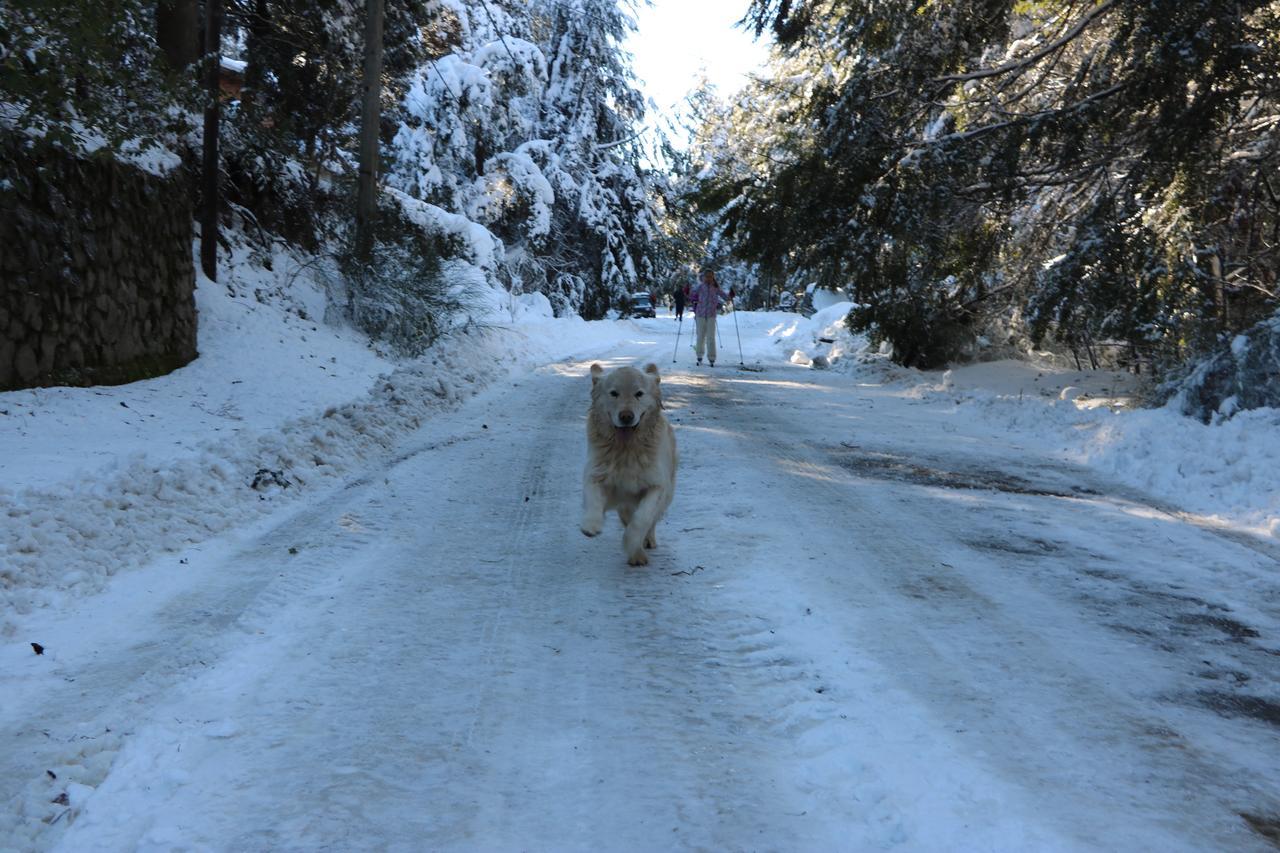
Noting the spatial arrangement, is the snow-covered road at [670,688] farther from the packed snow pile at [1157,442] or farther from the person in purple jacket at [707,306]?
→ the person in purple jacket at [707,306]

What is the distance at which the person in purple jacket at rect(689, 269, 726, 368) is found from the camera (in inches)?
919

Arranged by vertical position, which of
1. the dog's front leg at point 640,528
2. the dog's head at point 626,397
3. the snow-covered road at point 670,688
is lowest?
the snow-covered road at point 670,688

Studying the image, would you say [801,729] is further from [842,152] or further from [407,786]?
[842,152]

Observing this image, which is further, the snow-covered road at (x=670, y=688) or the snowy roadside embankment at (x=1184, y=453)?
the snowy roadside embankment at (x=1184, y=453)

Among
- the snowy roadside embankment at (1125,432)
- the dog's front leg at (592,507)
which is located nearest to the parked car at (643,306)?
the snowy roadside embankment at (1125,432)

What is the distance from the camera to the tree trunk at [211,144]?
46.9 ft

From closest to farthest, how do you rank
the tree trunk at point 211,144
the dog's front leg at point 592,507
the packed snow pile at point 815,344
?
the dog's front leg at point 592,507, the tree trunk at point 211,144, the packed snow pile at point 815,344

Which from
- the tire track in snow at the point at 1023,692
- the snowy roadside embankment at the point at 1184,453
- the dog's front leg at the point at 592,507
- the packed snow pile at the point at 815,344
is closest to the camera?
the tire track in snow at the point at 1023,692

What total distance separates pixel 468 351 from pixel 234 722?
1585 centimetres

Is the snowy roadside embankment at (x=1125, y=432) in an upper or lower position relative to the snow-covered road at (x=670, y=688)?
upper

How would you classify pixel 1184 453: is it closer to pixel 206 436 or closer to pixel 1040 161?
pixel 1040 161

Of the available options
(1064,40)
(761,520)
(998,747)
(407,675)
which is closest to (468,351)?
(1064,40)

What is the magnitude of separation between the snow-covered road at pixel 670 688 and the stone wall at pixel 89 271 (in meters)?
3.86

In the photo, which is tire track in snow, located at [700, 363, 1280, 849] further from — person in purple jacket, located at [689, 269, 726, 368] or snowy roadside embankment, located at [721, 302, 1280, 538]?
person in purple jacket, located at [689, 269, 726, 368]
